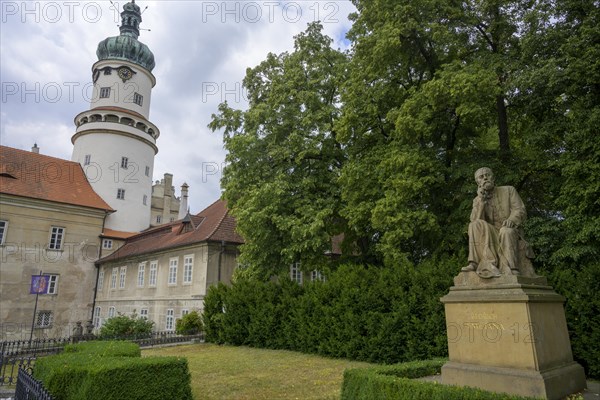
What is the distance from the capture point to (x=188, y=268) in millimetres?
26359

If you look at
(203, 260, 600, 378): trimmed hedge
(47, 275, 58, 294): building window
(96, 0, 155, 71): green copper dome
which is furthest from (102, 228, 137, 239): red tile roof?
(203, 260, 600, 378): trimmed hedge

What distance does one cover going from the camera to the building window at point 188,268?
85.6 ft

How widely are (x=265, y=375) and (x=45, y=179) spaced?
3148cm

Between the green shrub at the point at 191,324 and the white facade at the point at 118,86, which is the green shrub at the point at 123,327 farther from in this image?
the white facade at the point at 118,86

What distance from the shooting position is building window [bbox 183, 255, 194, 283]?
85.6 feet

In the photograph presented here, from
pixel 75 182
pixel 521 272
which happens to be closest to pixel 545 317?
pixel 521 272

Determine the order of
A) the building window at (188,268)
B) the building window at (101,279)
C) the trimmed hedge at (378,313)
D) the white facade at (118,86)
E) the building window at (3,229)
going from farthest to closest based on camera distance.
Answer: the white facade at (118,86), the building window at (101,279), the building window at (3,229), the building window at (188,268), the trimmed hedge at (378,313)

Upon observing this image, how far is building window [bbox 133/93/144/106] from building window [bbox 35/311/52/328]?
2045 cm

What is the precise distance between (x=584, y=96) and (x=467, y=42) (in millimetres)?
4971

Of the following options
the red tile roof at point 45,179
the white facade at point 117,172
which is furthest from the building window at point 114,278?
the red tile roof at point 45,179

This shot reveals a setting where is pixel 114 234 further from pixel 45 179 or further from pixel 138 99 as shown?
pixel 138 99

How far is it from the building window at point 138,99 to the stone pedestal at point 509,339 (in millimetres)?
40200

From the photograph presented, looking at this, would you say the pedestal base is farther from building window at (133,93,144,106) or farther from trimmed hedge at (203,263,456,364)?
building window at (133,93,144,106)

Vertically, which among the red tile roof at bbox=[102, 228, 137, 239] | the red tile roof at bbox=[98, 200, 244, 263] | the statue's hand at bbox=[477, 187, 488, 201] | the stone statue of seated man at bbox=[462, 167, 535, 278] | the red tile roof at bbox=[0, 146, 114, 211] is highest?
the red tile roof at bbox=[0, 146, 114, 211]
